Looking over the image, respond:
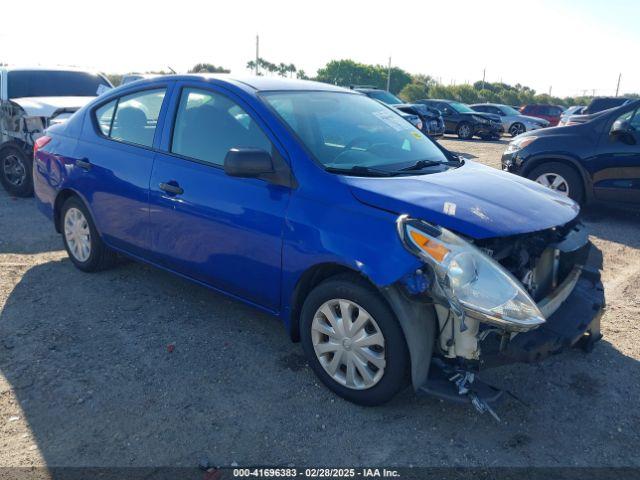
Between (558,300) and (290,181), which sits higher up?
(290,181)

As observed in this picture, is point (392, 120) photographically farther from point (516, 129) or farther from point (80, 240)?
point (516, 129)

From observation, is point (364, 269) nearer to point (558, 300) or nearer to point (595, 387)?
point (558, 300)

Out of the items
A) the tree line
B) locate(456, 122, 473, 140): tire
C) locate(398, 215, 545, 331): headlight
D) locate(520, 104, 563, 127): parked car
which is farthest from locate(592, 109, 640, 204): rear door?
the tree line

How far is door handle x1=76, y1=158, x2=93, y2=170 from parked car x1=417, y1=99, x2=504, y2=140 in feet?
58.4

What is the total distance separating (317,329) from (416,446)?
A: 81 cm

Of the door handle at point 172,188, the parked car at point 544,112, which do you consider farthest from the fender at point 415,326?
the parked car at point 544,112

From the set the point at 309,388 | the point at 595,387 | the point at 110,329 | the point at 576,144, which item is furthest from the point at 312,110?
the point at 576,144

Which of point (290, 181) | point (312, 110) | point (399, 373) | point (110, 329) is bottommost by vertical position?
point (110, 329)

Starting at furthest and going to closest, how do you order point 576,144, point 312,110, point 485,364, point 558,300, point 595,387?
point 576,144 < point 312,110 < point 595,387 < point 558,300 < point 485,364

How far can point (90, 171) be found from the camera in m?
4.43

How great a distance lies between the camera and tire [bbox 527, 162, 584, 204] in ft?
23.1

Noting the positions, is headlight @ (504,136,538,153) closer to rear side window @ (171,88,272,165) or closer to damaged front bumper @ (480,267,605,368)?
damaged front bumper @ (480,267,605,368)

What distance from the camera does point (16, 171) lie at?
807 cm

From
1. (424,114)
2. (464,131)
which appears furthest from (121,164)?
(464,131)
